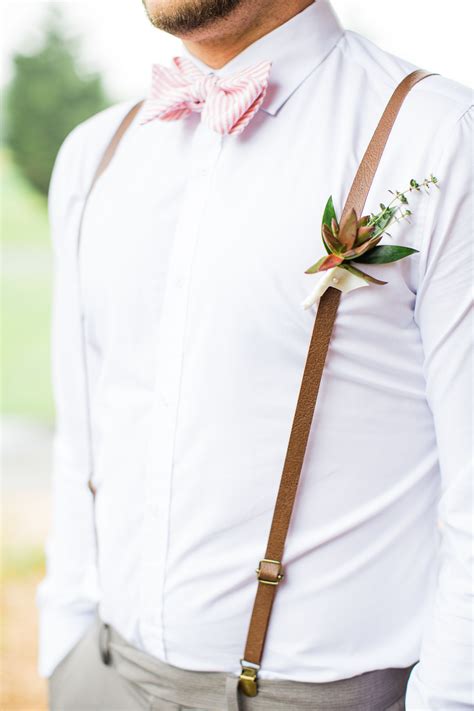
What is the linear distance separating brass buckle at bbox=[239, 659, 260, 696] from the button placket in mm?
138

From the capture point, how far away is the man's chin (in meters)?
1.12

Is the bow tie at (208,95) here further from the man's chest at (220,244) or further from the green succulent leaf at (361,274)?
the green succulent leaf at (361,274)

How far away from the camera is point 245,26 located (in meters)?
1.18

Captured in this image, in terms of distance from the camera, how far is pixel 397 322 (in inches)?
41.8

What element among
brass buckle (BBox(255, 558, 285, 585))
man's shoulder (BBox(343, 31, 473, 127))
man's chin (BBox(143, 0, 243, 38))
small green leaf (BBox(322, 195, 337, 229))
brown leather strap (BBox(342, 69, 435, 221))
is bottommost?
brass buckle (BBox(255, 558, 285, 585))

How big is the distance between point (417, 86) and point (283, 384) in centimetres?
44

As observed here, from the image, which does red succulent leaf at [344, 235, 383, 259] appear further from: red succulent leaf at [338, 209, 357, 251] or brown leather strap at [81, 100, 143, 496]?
brown leather strap at [81, 100, 143, 496]

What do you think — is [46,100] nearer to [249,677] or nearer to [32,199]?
[32,199]

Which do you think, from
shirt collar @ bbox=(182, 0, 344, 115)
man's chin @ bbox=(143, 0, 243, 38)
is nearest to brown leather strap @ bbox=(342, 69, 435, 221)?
shirt collar @ bbox=(182, 0, 344, 115)

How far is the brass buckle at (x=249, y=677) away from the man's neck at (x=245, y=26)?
0.93 meters

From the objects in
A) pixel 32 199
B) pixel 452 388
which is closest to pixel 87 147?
pixel 452 388

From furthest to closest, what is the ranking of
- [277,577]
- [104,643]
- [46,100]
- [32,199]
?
[32,199]
[46,100]
[104,643]
[277,577]

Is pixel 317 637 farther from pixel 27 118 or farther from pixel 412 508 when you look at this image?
pixel 27 118

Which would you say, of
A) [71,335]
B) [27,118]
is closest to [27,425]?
[27,118]
